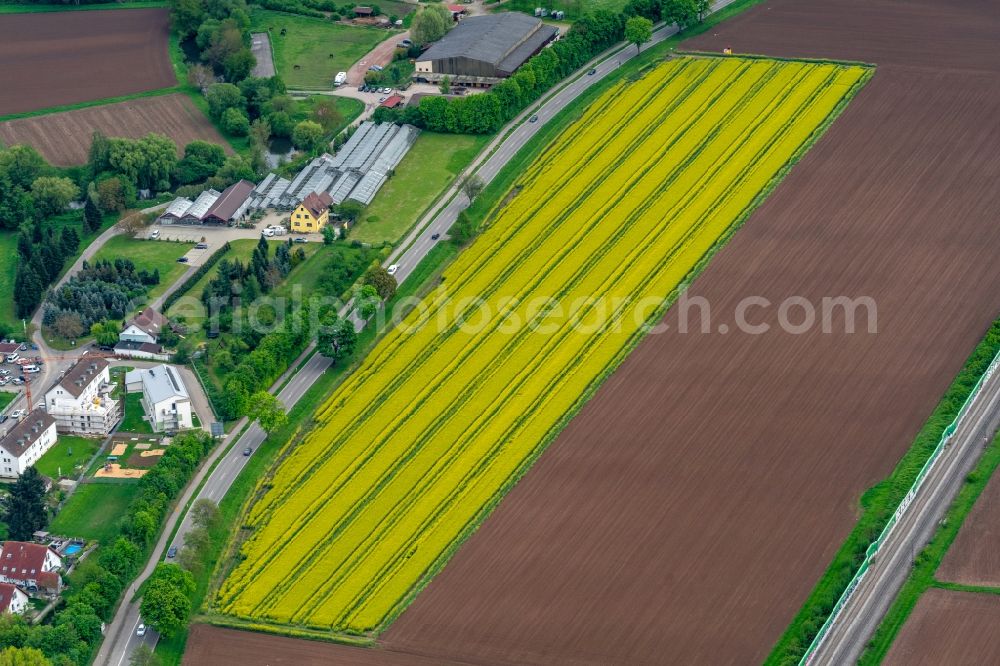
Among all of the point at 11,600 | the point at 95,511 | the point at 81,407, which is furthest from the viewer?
the point at 81,407

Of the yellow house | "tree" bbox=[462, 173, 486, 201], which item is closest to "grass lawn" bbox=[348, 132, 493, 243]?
the yellow house

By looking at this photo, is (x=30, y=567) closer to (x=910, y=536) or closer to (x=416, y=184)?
(x=910, y=536)

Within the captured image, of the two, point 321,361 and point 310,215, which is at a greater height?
point 310,215

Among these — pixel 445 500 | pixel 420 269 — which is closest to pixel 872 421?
pixel 445 500

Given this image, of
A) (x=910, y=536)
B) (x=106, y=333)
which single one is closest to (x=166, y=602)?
(x=106, y=333)

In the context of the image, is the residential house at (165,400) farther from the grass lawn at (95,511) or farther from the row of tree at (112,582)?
the grass lawn at (95,511)

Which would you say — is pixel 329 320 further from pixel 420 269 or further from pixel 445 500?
pixel 445 500
